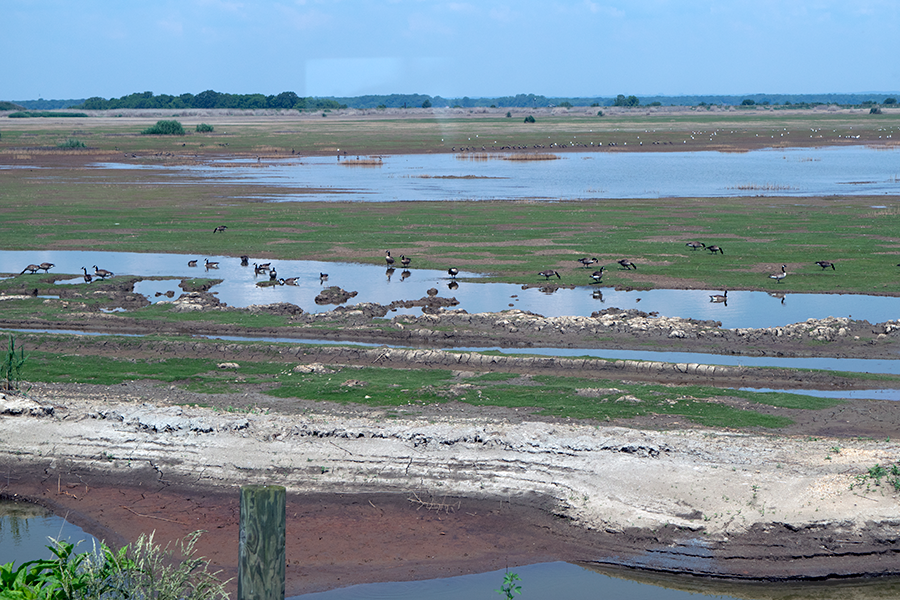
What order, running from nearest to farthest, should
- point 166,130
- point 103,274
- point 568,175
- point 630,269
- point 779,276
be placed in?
point 779,276 < point 103,274 < point 630,269 < point 568,175 < point 166,130

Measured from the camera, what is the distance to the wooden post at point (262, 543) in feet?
22.2

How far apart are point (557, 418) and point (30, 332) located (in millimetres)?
14713

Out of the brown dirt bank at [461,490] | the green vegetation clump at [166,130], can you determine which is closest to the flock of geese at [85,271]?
the brown dirt bank at [461,490]

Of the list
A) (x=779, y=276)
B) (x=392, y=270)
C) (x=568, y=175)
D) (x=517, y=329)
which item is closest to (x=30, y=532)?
(x=517, y=329)

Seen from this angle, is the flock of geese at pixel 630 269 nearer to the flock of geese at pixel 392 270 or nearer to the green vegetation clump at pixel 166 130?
the flock of geese at pixel 392 270

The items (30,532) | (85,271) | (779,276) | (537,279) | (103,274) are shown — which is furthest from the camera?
(537,279)

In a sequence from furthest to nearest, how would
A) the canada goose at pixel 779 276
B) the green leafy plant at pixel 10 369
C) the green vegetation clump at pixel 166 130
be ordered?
the green vegetation clump at pixel 166 130, the canada goose at pixel 779 276, the green leafy plant at pixel 10 369

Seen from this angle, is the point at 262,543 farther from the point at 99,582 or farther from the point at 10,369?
the point at 10,369

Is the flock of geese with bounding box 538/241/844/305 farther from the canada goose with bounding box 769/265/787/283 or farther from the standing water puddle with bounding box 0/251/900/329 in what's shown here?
the standing water puddle with bounding box 0/251/900/329

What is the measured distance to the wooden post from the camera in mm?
6754

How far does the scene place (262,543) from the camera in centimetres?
681

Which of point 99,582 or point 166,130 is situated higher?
point 166,130

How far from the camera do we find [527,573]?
11.3 metres

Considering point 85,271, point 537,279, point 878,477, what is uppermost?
point 85,271
